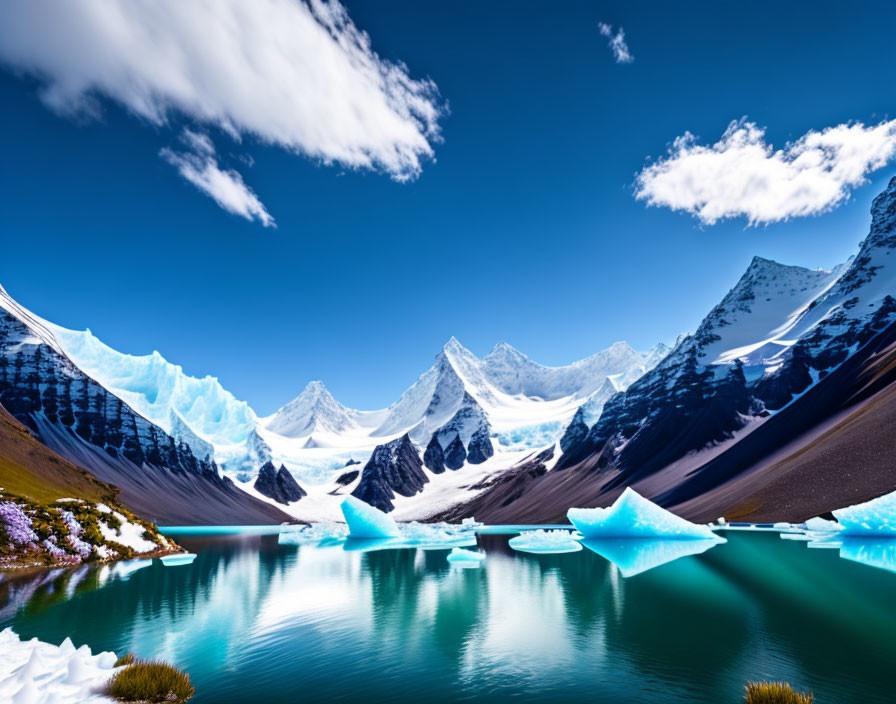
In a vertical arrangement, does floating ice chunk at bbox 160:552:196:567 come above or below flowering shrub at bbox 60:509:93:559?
below

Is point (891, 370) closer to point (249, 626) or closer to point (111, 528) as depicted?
point (249, 626)

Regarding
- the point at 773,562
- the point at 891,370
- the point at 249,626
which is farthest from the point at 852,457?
the point at 249,626

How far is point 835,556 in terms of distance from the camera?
4325cm

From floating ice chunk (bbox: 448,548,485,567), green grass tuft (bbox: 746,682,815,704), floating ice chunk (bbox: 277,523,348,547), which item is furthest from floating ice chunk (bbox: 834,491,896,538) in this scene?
floating ice chunk (bbox: 277,523,348,547)

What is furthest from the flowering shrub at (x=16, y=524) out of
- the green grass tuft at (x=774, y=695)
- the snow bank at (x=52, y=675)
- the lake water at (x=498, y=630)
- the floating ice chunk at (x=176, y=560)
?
the green grass tuft at (x=774, y=695)

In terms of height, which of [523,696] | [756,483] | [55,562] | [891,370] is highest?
[891,370]

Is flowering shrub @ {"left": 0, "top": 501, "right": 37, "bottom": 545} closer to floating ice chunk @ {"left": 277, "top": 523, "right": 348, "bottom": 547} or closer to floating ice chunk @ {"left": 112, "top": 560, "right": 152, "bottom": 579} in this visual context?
floating ice chunk @ {"left": 112, "top": 560, "right": 152, "bottom": 579}

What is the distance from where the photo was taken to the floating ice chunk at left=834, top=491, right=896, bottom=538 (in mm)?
51344

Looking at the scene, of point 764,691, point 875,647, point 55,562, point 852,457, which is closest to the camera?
point 764,691

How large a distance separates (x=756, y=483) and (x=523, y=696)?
333ft

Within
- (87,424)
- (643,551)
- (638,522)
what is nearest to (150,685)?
(643,551)

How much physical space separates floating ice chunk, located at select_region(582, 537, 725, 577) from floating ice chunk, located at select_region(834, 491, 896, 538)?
14.4 metres

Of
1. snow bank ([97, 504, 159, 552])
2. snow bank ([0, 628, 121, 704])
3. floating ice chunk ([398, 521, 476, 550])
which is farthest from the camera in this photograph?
floating ice chunk ([398, 521, 476, 550])

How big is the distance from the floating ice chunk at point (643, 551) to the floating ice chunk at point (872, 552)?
12.0m
